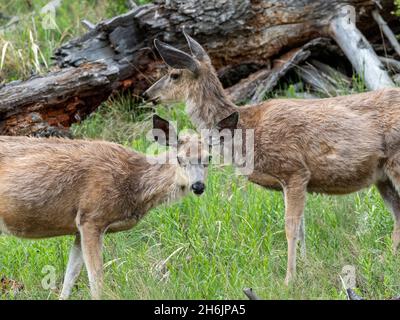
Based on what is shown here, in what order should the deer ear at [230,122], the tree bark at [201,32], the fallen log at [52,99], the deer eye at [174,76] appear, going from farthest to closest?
the tree bark at [201,32], the fallen log at [52,99], the deer eye at [174,76], the deer ear at [230,122]

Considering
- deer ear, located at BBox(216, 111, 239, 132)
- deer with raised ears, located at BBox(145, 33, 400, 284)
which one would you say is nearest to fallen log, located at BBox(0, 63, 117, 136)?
deer with raised ears, located at BBox(145, 33, 400, 284)

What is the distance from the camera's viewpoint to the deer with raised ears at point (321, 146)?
8.61 meters

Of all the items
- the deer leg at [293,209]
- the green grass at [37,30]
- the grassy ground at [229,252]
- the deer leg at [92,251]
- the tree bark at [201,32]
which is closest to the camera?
the grassy ground at [229,252]

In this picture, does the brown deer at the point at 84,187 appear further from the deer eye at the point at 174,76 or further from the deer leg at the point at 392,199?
the deer leg at the point at 392,199

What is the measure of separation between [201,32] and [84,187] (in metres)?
4.24

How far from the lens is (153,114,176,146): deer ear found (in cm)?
827

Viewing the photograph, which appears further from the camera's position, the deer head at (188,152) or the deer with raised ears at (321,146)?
the deer with raised ears at (321,146)

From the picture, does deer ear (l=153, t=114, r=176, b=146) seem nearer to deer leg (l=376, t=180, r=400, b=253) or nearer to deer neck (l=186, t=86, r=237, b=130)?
deer neck (l=186, t=86, r=237, b=130)

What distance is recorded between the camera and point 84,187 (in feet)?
26.7

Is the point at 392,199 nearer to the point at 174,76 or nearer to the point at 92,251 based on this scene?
the point at 174,76

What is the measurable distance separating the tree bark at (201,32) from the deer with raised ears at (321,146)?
10.3 feet

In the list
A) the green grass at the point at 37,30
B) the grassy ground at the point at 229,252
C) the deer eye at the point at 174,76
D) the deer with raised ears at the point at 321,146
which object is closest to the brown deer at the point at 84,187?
the grassy ground at the point at 229,252

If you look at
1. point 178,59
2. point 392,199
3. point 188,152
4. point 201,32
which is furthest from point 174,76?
point 201,32

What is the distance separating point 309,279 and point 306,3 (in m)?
4.86
